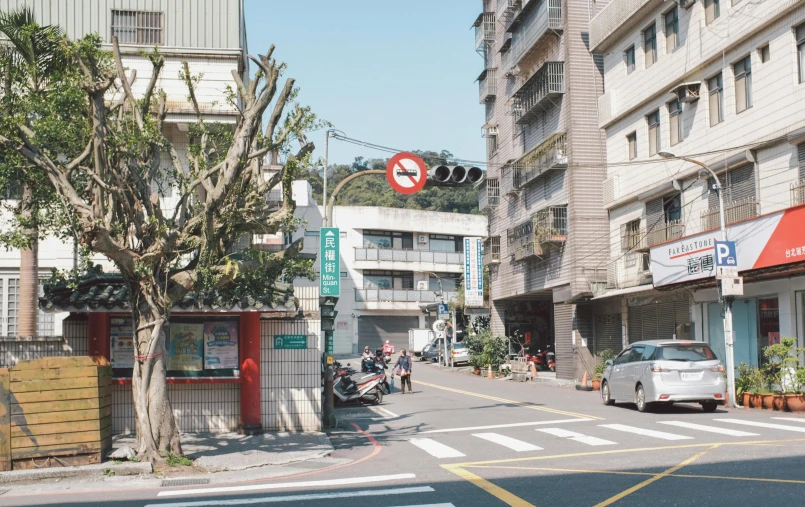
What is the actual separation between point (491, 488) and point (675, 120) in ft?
74.9

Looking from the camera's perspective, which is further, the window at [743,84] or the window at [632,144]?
the window at [632,144]

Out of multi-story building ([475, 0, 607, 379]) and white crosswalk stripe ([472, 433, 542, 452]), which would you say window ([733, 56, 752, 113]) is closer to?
multi-story building ([475, 0, 607, 379])

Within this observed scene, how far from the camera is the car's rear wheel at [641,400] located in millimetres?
20877

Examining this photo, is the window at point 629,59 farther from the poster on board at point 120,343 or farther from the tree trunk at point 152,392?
the tree trunk at point 152,392

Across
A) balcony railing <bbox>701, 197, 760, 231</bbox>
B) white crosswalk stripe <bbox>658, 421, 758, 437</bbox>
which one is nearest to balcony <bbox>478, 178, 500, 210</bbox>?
balcony railing <bbox>701, 197, 760, 231</bbox>

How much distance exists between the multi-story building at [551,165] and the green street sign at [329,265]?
19.2 metres

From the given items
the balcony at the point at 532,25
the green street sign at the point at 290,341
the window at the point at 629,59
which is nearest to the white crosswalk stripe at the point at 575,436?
the green street sign at the point at 290,341

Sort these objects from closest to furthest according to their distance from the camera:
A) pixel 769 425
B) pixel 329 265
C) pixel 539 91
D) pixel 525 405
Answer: pixel 769 425 < pixel 329 265 < pixel 525 405 < pixel 539 91

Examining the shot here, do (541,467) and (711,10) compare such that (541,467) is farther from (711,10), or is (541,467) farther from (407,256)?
(407,256)

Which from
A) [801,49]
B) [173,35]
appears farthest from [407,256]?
[801,49]

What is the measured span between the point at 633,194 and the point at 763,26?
384 inches

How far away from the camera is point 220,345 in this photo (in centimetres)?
1716

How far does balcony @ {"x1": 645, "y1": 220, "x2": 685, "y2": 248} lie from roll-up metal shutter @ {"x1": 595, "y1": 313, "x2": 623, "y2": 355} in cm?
513

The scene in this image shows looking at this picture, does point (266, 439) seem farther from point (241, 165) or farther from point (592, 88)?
point (592, 88)
